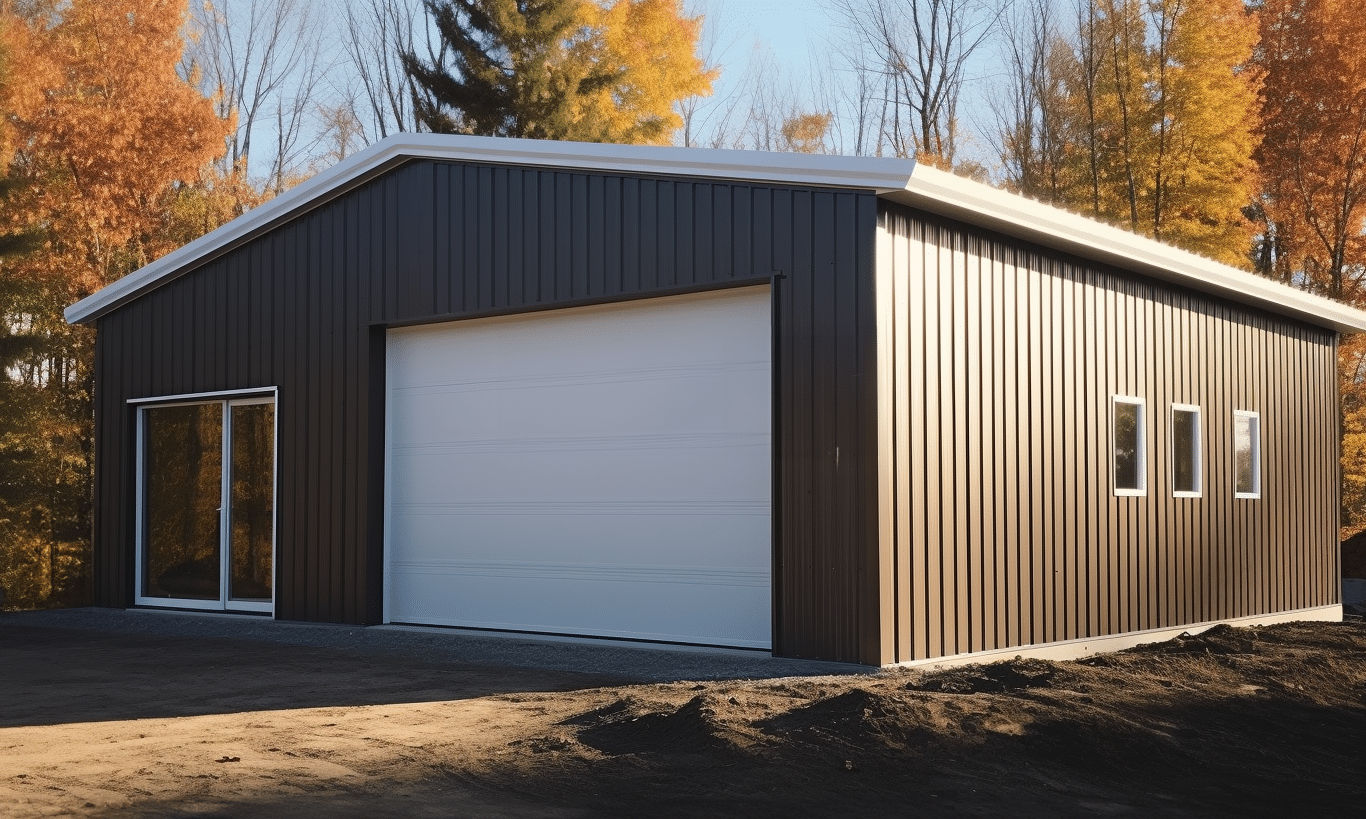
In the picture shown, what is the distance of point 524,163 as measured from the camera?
11.7m

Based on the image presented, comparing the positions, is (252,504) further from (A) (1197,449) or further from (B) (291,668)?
(A) (1197,449)

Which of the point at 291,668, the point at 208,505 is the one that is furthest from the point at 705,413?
the point at 208,505

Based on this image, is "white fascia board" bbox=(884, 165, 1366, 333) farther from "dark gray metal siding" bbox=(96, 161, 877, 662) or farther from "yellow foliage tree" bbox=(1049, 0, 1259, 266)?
"yellow foliage tree" bbox=(1049, 0, 1259, 266)

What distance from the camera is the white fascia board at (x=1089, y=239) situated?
32.1 feet

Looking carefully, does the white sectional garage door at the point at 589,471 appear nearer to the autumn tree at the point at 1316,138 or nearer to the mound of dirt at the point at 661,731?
the mound of dirt at the point at 661,731

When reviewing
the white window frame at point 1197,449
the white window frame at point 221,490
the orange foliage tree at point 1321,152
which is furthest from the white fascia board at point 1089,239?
the orange foliage tree at point 1321,152

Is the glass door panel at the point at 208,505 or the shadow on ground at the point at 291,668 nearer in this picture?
the shadow on ground at the point at 291,668

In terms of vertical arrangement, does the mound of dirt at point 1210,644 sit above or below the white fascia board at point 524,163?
below

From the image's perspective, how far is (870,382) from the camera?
9.51m

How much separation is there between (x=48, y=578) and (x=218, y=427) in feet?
31.1

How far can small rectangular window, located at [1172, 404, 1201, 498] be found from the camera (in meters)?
12.9

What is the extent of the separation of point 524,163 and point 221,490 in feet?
16.5

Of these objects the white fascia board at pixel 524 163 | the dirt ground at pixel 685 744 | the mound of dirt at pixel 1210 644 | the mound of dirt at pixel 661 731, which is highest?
the white fascia board at pixel 524 163

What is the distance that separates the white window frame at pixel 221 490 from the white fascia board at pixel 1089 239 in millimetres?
A: 6973
